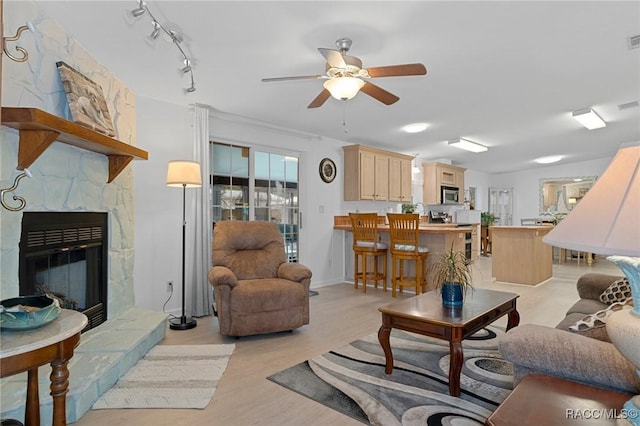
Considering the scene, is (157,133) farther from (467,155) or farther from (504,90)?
(467,155)

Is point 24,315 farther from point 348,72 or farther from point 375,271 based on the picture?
point 375,271

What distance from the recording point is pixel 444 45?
2951 mm

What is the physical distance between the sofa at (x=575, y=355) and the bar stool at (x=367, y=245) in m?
3.57

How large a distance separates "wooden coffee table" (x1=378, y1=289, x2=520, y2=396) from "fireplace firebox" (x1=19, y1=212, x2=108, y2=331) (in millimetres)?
2226

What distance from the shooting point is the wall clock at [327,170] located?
5910 millimetres

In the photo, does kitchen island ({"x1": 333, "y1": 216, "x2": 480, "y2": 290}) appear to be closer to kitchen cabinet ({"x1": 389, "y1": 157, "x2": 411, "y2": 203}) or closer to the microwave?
kitchen cabinet ({"x1": 389, "y1": 157, "x2": 411, "y2": 203})

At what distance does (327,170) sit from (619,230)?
522 cm

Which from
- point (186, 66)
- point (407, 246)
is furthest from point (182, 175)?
point (407, 246)

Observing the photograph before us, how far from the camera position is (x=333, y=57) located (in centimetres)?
243

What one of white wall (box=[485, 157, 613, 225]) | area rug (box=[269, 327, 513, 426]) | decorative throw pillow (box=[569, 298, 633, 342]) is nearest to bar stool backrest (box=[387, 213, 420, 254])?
area rug (box=[269, 327, 513, 426])

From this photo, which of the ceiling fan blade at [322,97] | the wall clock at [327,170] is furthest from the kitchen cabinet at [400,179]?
the ceiling fan blade at [322,97]

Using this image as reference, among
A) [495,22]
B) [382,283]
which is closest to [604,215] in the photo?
[495,22]

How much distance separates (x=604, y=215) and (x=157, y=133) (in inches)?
157

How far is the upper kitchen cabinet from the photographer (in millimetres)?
6172
